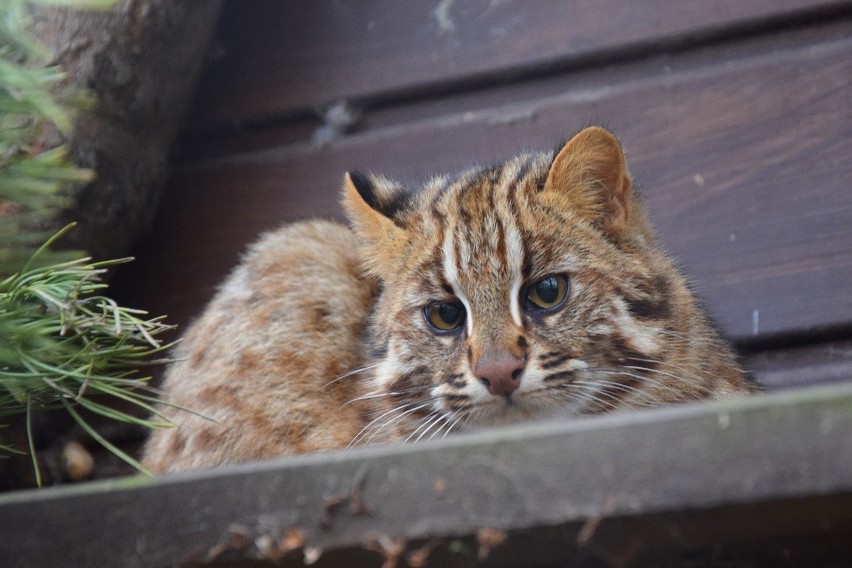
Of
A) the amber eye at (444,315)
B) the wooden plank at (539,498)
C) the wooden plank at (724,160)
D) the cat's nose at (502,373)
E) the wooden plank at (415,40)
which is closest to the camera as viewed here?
the wooden plank at (539,498)

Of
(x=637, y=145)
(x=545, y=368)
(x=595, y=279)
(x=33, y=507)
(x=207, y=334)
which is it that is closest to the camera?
(x=33, y=507)

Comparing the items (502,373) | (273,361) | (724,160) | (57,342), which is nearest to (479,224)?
(502,373)

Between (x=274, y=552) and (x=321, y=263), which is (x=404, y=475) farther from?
(x=321, y=263)

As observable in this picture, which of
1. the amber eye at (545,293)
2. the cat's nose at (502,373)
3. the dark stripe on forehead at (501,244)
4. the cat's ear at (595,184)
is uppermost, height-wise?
the cat's ear at (595,184)

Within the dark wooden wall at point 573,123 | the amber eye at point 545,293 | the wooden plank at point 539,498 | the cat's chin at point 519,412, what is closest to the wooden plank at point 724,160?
the dark wooden wall at point 573,123

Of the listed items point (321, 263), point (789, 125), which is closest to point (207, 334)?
point (321, 263)

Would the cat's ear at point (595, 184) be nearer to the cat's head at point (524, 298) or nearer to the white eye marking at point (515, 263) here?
the cat's head at point (524, 298)

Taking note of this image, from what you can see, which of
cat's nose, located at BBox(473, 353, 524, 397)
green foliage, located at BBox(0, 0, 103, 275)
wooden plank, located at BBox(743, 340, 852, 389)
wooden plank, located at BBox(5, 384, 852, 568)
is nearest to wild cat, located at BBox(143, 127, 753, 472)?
cat's nose, located at BBox(473, 353, 524, 397)
